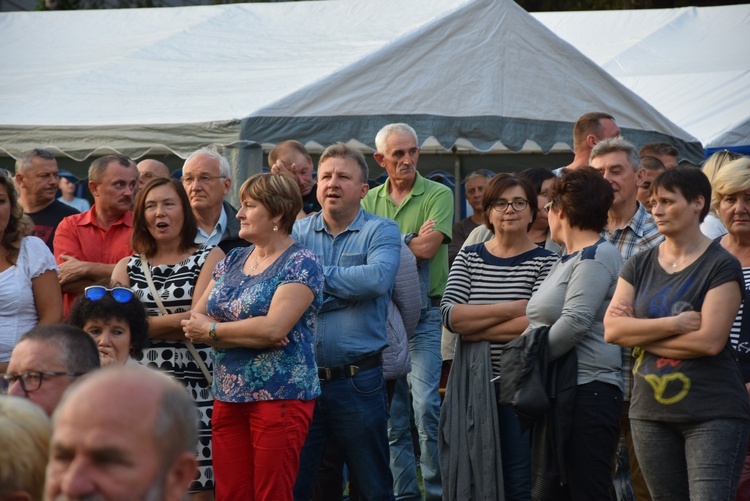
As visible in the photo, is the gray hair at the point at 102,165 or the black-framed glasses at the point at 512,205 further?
the gray hair at the point at 102,165

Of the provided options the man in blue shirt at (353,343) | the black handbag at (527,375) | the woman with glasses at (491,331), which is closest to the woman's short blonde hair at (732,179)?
the woman with glasses at (491,331)

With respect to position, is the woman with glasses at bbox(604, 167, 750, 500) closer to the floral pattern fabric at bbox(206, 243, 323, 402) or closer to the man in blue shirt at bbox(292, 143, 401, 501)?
the man in blue shirt at bbox(292, 143, 401, 501)

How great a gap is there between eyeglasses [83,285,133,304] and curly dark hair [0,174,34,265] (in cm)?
106

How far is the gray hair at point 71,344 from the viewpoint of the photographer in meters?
3.66

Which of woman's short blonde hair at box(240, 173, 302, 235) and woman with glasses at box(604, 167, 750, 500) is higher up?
woman's short blonde hair at box(240, 173, 302, 235)

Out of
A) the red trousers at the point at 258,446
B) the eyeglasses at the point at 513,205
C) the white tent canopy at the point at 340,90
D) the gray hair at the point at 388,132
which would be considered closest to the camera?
the red trousers at the point at 258,446

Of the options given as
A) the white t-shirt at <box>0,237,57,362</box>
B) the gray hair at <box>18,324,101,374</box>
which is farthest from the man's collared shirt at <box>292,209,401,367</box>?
the gray hair at <box>18,324,101,374</box>

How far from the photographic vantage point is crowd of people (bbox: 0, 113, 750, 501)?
15.1 ft

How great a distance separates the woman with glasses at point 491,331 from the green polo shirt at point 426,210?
43.3 inches

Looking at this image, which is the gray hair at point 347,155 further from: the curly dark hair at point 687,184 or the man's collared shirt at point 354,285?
the curly dark hair at point 687,184

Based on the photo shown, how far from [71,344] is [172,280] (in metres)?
1.84

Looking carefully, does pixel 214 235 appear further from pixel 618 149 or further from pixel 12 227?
pixel 618 149

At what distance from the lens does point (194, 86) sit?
855 centimetres

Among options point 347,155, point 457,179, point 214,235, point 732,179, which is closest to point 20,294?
point 214,235
